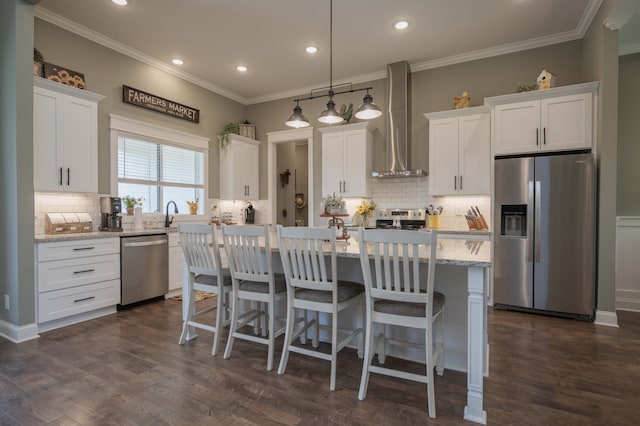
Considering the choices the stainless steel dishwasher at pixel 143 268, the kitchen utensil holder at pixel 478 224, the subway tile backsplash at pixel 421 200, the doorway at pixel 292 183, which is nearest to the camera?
the stainless steel dishwasher at pixel 143 268

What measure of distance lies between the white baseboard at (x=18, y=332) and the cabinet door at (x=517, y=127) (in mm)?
5066

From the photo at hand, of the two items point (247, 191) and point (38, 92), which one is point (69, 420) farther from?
point (247, 191)

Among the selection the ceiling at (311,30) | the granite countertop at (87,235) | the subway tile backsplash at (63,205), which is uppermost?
the ceiling at (311,30)

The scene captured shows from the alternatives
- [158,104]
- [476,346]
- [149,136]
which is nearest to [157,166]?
[149,136]

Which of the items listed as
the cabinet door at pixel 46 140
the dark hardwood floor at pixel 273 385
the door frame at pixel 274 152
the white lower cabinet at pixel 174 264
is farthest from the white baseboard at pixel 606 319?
the cabinet door at pixel 46 140

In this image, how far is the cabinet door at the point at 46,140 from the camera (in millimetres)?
3303

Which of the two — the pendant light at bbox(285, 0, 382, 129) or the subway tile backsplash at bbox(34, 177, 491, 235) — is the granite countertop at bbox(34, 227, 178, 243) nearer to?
the subway tile backsplash at bbox(34, 177, 491, 235)

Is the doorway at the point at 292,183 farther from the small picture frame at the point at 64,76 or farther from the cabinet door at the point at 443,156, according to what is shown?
the small picture frame at the point at 64,76

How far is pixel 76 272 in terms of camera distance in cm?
342

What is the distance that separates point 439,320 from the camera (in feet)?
7.83

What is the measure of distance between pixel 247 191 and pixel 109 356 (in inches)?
144

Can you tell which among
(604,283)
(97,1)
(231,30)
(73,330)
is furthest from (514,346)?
(97,1)

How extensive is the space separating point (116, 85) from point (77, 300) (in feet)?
8.67

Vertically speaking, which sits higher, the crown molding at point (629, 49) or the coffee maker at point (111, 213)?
the crown molding at point (629, 49)
